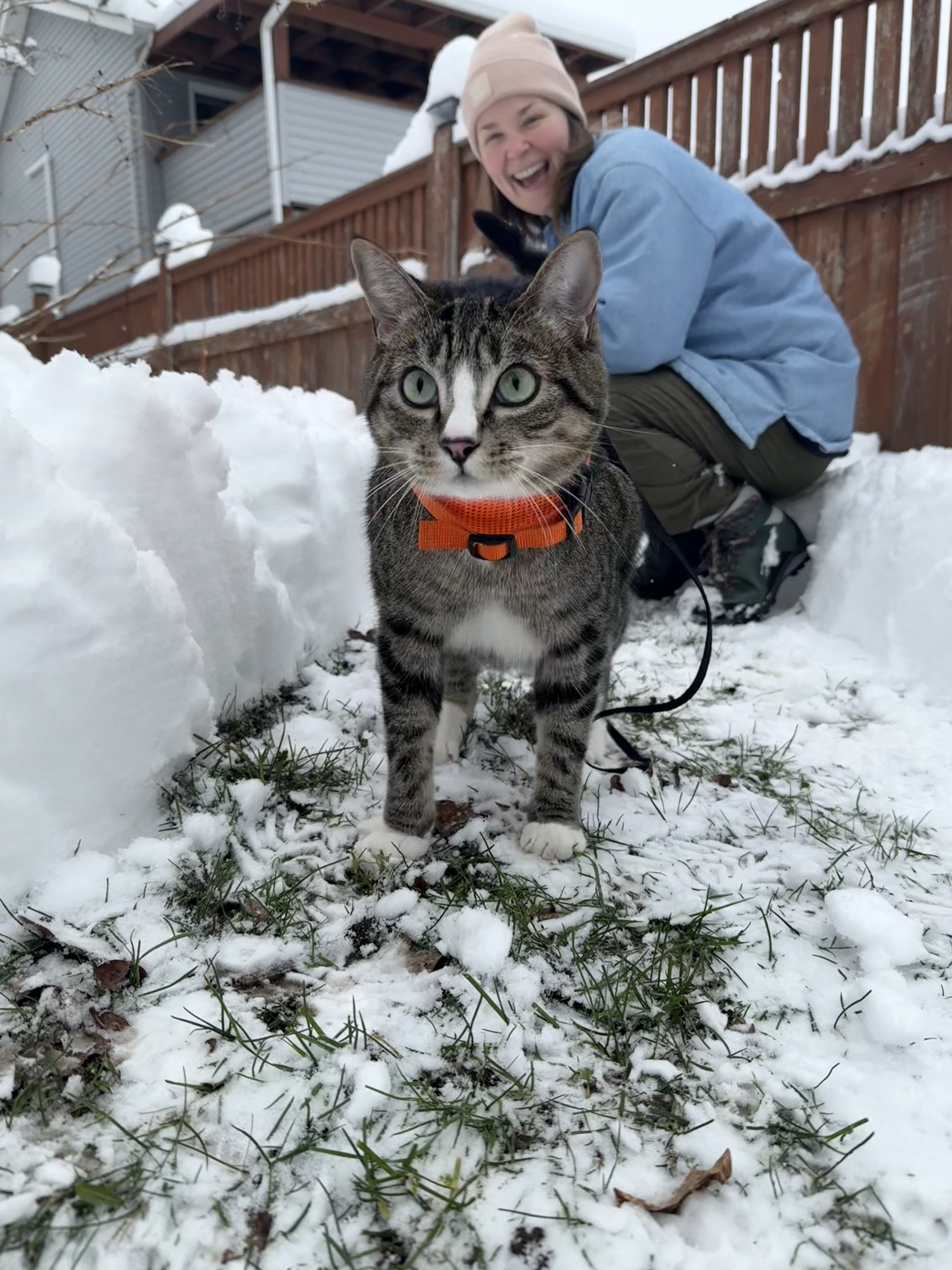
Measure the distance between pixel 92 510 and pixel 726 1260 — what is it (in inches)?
69.3

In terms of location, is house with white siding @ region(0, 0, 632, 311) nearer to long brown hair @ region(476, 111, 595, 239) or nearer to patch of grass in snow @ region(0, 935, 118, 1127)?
long brown hair @ region(476, 111, 595, 239)

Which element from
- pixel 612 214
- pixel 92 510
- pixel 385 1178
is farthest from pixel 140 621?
pixel 612 214

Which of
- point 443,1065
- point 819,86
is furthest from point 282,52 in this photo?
point 443,1065

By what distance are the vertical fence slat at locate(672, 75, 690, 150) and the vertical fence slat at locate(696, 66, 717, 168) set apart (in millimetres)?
66

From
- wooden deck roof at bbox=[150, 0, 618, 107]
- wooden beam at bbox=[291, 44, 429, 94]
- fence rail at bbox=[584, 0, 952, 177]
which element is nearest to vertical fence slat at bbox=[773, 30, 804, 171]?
fence rail at bbox=[584, 0, 952, 177]

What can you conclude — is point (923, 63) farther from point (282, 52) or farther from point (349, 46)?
point (349, 46)

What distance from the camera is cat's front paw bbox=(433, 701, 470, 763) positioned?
253 centimetres

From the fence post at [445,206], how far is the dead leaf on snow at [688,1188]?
6421mm

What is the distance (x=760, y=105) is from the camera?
4578mm

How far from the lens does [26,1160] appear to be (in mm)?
1124

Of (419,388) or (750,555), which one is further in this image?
(750,555)

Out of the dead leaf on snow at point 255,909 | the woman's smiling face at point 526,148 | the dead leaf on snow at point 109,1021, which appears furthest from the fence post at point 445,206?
the dead leaf on snow at point 109,1021

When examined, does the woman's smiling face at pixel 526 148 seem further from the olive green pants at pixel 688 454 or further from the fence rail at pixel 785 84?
the fence rail at pixel 785 84

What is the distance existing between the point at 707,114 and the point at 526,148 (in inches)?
77.1
